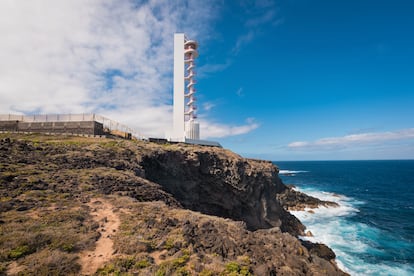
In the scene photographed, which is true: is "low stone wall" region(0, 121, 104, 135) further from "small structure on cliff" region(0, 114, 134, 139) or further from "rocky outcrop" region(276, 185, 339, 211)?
"rocky outcrop" region(276, 185, 339, 211)

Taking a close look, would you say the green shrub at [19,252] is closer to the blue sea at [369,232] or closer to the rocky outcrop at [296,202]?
the blue sea at [369,232]

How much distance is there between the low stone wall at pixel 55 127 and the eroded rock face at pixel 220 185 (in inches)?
661

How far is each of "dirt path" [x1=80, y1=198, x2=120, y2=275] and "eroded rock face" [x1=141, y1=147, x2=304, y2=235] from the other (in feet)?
46.6

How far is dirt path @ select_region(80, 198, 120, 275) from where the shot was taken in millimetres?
9722

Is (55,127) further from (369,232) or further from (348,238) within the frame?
(369,232)

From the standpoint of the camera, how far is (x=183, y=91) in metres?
58.2

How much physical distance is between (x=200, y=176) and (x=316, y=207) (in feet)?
141

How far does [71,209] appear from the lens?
14320 millimetres

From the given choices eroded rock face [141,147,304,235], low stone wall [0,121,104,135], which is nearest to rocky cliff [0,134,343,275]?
eroded rock face [141,147,304,235]

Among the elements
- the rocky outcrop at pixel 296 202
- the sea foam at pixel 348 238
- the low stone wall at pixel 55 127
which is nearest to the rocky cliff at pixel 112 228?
the low stone wall at pixel 55 127

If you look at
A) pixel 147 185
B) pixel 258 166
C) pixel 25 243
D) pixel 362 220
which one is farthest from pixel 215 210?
pixel 362 220

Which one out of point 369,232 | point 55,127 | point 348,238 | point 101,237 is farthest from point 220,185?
point 369,232

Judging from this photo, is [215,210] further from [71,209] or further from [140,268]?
[140,268]

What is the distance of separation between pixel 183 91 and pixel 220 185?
29642 mm
